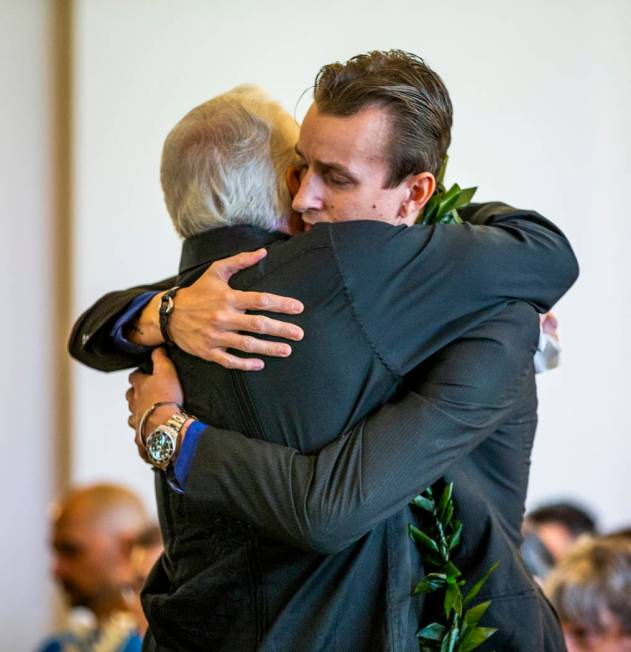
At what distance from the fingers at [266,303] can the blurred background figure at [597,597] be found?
1.75 m

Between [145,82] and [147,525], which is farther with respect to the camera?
[145,82]

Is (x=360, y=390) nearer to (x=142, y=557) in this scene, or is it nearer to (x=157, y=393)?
(x=157, y=393)

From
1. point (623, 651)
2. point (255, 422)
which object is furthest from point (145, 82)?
point (255, 422)

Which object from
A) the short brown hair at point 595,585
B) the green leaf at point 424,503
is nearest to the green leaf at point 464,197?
the green leaf at point 424,503

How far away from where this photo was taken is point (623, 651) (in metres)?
3.12

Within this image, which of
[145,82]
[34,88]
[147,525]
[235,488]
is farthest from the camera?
[34,88]

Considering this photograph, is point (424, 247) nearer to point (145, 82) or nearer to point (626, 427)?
point (145, 82)

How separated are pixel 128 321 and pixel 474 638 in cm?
76

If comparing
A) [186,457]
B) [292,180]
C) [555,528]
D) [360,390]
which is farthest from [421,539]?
[555,528]

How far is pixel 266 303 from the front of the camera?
5.72ft

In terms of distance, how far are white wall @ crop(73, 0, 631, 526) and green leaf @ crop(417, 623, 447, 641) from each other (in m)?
3.42

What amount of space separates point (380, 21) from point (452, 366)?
374 centimetres

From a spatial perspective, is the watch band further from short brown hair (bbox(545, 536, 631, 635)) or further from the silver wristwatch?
short brown hair (bbox(545, 536, 631, 635))

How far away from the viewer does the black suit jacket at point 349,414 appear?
171 cm
